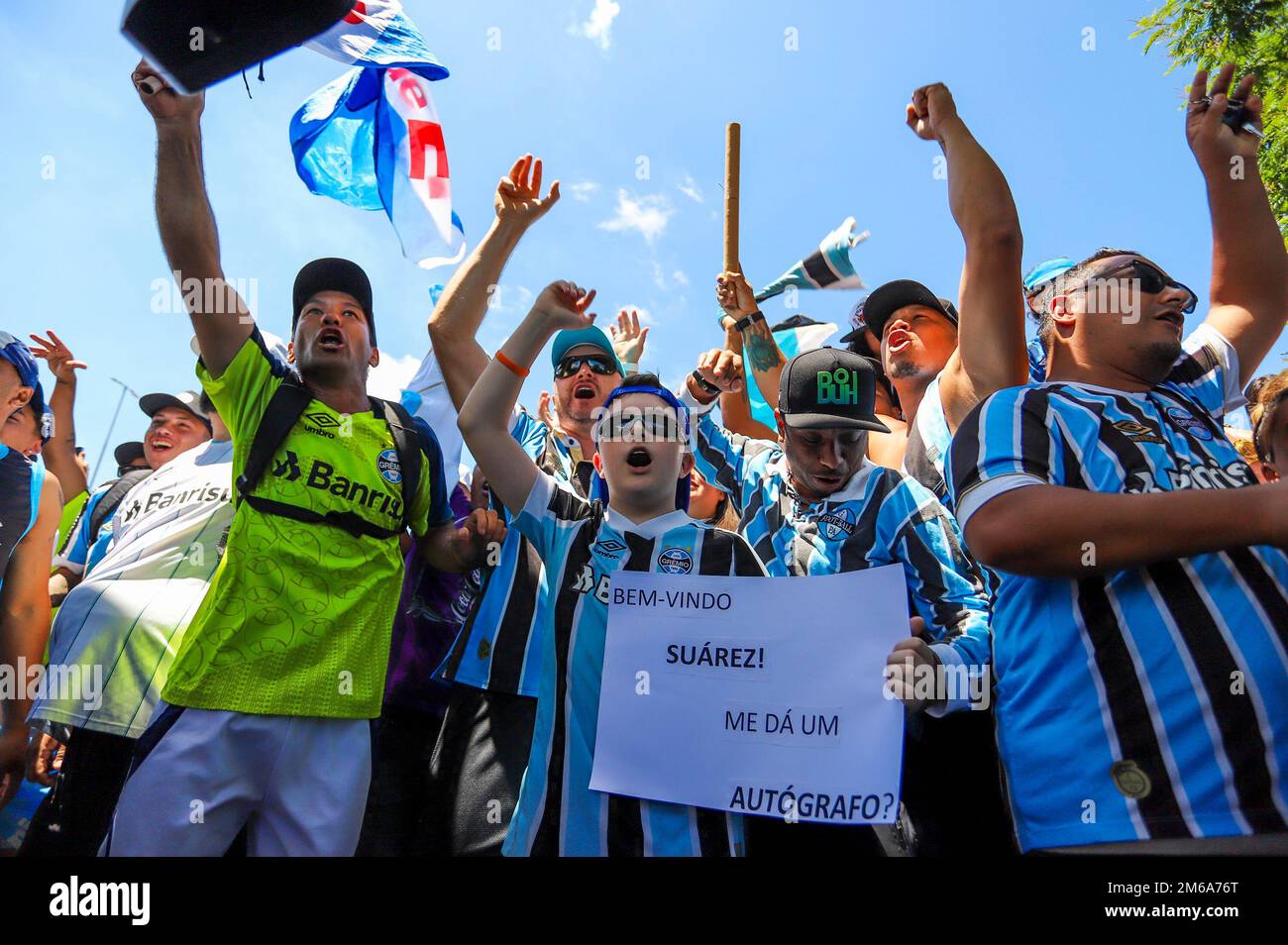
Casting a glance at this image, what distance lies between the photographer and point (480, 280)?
113 inches

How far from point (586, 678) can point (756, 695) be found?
0.48m

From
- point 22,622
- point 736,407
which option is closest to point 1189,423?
point 736,407

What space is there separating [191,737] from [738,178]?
13.1 ft

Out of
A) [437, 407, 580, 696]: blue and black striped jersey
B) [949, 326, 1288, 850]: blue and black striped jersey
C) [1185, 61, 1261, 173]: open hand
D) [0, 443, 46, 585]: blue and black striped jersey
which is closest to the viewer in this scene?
[949, 326, 1288, 850]: blue and black striped jersey

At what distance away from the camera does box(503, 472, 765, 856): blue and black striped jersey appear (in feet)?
6.94

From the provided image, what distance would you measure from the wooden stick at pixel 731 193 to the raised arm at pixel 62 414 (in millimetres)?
4117

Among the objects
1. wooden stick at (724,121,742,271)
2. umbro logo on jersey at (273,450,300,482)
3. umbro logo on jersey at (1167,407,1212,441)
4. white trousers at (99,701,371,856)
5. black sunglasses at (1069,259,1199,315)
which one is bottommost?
white trousers at (99,701,371,856)

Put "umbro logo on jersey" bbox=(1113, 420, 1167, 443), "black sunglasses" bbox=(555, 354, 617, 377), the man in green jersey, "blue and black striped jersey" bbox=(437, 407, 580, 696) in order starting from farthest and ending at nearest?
"black sunglasses" bbox=(555, 354, 617, 377), "blue and black striped jersey" bbox=(437, 407, 580, 696), the man in green jersey, "umbro logo on jersey" bbox=(1113, 420, 1167, 443)

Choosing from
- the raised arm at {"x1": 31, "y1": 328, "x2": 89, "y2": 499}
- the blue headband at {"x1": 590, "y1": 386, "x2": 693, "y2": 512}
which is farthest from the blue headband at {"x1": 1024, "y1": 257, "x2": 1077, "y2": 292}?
the raised arm at {"x1": 31, "y1": 328, "x2": 89, "y2": 499}

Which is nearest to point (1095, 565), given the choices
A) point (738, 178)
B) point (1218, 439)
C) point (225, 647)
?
point (1218, 439)

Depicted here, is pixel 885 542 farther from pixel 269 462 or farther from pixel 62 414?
pixel 62 414

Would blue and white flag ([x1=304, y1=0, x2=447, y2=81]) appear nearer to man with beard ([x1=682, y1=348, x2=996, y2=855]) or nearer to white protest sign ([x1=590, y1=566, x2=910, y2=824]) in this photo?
man with beard ([x1=682, y1=348, x2=996, y2=855])

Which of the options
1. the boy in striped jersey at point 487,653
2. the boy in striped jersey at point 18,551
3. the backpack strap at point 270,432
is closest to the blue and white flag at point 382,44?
the boy in striped jersey at point 487,653

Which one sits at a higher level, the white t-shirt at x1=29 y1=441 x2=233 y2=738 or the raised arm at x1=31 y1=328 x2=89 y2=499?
the raised arm at x1=31 y1=328 x2=89 y2=499
